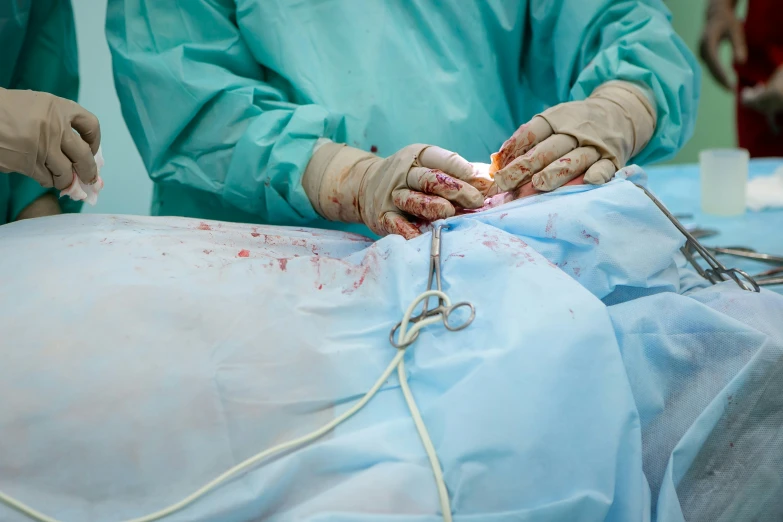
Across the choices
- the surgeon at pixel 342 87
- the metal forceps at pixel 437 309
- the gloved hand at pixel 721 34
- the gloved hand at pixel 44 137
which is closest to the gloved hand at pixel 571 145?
the surgeon at pixel 342 87

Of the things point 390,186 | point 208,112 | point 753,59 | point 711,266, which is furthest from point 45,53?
point 753,59

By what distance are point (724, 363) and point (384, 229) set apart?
554 mm

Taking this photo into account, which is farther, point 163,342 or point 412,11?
point 412,11

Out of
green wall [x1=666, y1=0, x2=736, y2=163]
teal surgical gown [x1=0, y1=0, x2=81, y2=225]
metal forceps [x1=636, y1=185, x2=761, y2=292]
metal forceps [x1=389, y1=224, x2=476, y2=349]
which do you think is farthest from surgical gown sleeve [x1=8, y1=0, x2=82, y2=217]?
green wall [x1=666, y1=0, x2=736, y2=163]

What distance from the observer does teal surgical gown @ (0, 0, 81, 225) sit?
1.30 m

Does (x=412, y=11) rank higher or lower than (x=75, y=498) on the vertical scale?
higher

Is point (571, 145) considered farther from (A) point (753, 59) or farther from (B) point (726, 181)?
(A) point (753, 59)

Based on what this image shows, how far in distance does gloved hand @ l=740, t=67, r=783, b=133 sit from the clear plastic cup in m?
1.03

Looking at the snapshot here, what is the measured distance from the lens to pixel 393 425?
2.45 feet

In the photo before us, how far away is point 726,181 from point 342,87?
1.17 m

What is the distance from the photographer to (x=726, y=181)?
6.28 ft

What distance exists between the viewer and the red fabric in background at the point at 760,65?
2.93 m

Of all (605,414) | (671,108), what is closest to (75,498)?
(605,414)

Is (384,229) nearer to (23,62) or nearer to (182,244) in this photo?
(182,244)
